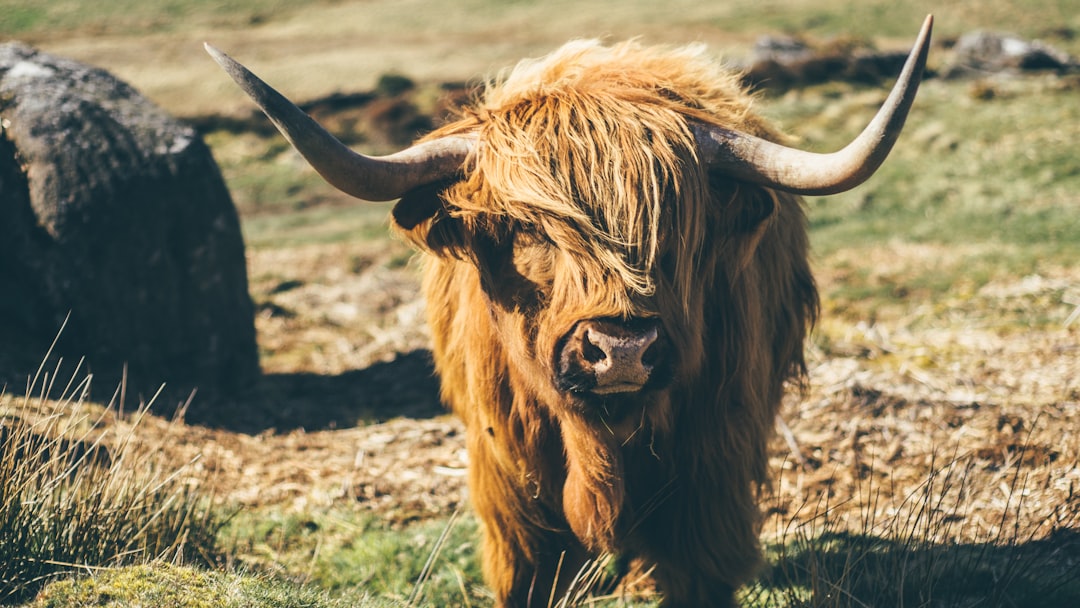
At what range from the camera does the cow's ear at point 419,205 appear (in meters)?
3.17

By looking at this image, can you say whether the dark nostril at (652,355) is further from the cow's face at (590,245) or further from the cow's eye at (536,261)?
the cow's eye at (536,261)

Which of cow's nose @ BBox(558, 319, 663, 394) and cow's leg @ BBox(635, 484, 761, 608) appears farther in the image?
cow's leg @ BBox(635, 484, 761, 608)

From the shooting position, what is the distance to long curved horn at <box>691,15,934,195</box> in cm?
261

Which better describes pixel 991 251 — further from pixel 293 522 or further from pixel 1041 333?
pixel 293 522

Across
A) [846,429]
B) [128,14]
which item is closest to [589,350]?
[846,429]

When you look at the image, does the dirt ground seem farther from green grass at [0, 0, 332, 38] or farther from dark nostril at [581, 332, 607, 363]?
green grass at [0, 0, 332, 38]

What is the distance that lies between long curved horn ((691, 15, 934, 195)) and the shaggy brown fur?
0.31 feet

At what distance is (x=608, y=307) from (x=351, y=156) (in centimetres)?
92

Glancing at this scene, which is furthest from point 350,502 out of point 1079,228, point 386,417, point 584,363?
point 1079,228

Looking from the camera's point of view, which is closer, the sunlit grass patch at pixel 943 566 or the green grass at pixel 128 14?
the sunlit grass patch at pixel 943 566

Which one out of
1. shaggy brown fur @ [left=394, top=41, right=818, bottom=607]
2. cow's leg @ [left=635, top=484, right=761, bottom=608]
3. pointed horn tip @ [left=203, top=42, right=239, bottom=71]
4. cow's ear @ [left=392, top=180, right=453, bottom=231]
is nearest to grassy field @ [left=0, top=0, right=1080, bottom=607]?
cow's leg @ [left=635, top=484, right=761, bottom=608]

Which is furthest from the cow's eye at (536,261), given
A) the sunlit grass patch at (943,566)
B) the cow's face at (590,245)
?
the sunlit grass patch at (943,566)

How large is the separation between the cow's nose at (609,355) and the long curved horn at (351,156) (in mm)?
778

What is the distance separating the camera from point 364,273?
10.7 m
